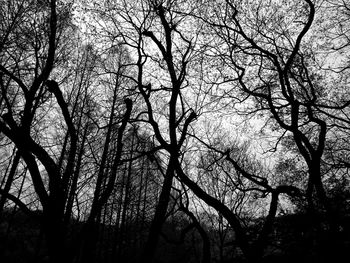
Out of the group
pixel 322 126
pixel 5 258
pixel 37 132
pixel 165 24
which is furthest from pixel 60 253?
pixel 5 258

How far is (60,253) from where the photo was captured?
3.81 m

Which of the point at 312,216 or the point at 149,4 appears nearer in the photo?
the point at 312,216

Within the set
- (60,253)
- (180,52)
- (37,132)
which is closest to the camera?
(60,253)

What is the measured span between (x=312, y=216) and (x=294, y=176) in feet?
16.6

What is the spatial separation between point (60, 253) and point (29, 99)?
9.01ft

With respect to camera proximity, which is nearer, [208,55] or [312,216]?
[312,216]

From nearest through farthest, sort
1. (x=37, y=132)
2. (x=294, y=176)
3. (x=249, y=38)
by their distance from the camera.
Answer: (x=249, y=38), (x=294, y=176), (x=37, y=132)

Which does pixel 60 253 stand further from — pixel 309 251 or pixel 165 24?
pixel 309 251

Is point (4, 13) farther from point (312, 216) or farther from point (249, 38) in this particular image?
point (312, 216)

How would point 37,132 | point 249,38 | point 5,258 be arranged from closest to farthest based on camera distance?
point 249,38 → point 37,132 → point 5,258

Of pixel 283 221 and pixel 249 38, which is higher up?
pixel 249 38

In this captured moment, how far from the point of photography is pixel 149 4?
787 centimetres

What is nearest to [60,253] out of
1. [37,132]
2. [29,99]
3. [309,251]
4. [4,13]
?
[29,99]

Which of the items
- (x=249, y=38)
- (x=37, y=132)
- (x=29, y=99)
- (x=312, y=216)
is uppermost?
(x=249, y=38)
